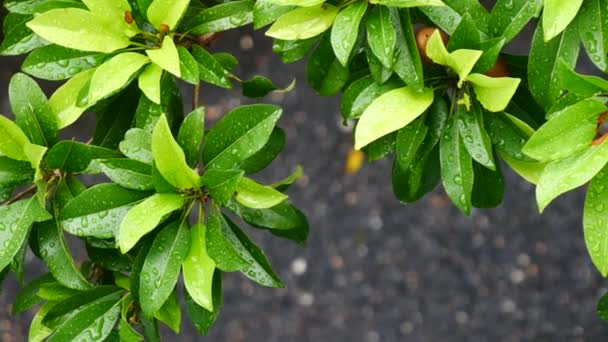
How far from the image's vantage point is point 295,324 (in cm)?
350

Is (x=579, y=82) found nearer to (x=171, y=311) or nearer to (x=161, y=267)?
(x=161, y=267)

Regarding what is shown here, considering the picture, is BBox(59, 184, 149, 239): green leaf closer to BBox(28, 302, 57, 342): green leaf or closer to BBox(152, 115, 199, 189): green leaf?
BBox(152, 115, 199, 189): green leaf

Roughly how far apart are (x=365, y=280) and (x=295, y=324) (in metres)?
0.35

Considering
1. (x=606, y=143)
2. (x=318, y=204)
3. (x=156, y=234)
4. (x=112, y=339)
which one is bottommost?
(x=318, y=204)

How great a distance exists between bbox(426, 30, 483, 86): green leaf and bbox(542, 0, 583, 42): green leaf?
10cm

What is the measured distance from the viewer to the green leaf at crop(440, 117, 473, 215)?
134 centimetres

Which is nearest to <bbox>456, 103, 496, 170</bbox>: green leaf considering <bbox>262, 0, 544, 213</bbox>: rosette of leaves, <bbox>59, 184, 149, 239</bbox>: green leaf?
<bbox>262, 0, 544, 213</bbox>: rosette of leaves

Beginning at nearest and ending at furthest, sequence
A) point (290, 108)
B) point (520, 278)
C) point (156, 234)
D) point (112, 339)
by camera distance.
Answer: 1. point (156, 234)
2. point (112, 339)
3. point (520, 278)
4. point (290, 108)

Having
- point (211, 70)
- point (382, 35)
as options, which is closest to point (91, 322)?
point (211, 70)

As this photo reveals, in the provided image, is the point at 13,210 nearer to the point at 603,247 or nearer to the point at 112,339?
the point at 112,339

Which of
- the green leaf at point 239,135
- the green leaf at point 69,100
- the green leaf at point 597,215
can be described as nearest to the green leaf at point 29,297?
the green leaf at point 69,100

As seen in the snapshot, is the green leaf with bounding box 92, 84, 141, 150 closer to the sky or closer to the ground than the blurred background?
closer to the sky

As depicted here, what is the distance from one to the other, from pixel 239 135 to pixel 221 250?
0.63 ft

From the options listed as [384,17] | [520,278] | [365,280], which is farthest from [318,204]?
[384,17]
